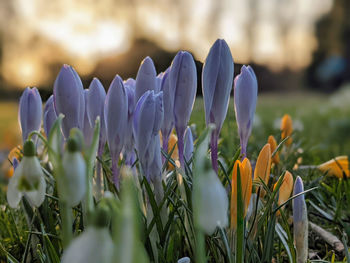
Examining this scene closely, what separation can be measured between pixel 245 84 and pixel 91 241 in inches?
21.9

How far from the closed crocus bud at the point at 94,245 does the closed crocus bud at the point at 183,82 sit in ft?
1.50

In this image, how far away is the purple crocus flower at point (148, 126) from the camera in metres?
0.81

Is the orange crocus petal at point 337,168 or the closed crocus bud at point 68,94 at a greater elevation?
the closed crocus bud at point 68,94

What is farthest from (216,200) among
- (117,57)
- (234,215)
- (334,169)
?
(117,57)

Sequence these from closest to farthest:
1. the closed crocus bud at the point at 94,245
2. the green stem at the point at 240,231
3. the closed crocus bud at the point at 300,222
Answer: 1. the closed crocus bud at the point at 94,245
2. the green stem at the point at 240,231
3. the closed crocus bud at the point at 300,222

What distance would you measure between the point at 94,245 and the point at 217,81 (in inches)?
18.7

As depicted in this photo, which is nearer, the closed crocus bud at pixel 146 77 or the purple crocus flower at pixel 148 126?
the purple crocus flower at pixel 148 126

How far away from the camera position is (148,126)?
2.70 feet

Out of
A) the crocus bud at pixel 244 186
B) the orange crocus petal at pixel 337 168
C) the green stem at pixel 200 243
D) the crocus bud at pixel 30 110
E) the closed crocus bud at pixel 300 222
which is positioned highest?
the crocus bud at pixel 30 110

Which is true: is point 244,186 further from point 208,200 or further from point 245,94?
point 208,200

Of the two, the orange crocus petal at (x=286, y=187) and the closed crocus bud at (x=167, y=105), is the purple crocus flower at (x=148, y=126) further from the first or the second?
the orange crocus petal at (x=286, y=187)

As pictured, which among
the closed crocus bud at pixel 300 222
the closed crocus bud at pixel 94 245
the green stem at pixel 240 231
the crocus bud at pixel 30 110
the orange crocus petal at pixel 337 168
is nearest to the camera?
the closed crocus bud at pixel 94 245

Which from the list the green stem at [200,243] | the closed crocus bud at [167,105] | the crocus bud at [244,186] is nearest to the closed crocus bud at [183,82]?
the closed crocus bud at [167,105]

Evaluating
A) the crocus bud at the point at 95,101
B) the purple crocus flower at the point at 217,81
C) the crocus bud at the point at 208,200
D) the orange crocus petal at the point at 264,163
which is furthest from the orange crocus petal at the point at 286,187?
the crocus bud at the point at 208,200
